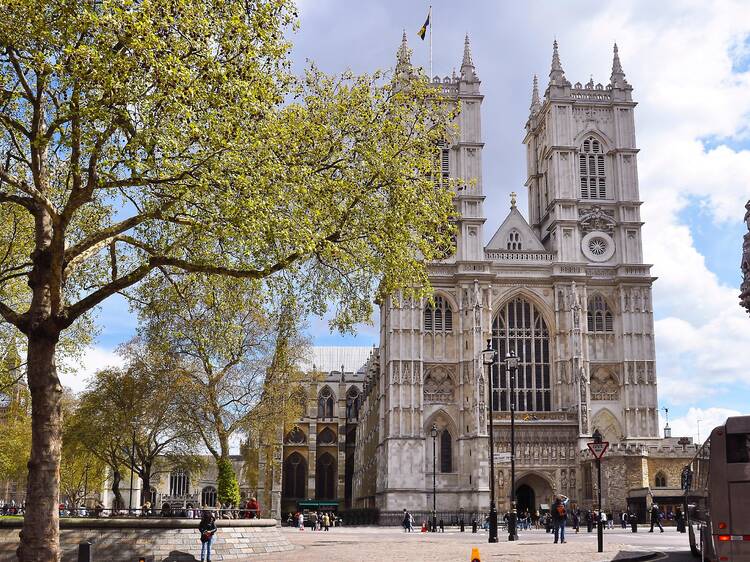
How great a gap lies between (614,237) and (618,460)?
54.6 ft

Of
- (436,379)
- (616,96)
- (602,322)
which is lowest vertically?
(436,379)

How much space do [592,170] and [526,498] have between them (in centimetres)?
2334

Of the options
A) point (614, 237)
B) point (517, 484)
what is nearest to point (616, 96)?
point (614, 237)

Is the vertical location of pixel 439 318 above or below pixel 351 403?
above

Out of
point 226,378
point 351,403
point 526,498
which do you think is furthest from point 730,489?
point 351,403

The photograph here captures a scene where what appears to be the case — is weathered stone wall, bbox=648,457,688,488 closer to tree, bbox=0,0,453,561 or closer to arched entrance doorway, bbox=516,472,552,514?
arched entrance doorway, bbox=516,472,552,514

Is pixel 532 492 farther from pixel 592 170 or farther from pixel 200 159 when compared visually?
pixel 200 159

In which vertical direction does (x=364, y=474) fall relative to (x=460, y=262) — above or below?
below

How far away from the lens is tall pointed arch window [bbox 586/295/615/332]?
5788 centimetres

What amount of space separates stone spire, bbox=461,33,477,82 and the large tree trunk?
49.8 meters

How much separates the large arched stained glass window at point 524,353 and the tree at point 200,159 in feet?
120

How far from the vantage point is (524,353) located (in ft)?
189

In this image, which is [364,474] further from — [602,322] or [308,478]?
[602,322]

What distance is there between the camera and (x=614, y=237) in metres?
59.2
